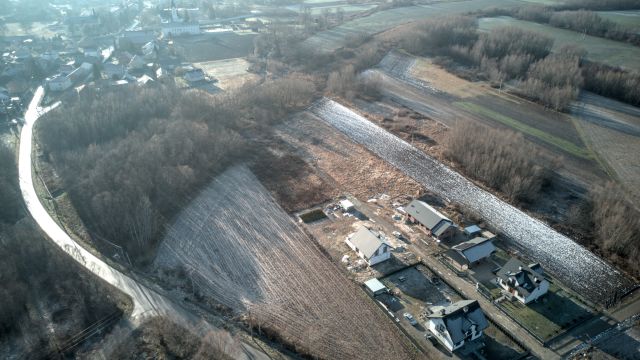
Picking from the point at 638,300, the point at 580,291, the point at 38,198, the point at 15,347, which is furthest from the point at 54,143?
the point at 638,300

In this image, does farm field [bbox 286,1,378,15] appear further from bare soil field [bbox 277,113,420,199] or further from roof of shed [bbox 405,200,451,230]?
roof of shed [bbox 405,200,451,230]

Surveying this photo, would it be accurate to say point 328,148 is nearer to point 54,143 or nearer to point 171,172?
point 171,172

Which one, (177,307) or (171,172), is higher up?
(171,172)

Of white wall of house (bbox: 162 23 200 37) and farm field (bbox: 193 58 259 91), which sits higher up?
white wall of house (bbox: 162 23 200 37)

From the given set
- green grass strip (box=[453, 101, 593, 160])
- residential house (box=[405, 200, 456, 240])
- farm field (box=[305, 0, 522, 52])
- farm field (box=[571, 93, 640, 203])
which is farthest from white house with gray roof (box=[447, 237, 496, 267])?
farm field (box=[305, 0, 522, 52])

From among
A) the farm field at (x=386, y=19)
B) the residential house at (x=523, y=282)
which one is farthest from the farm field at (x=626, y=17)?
the residential house at (x=523, y=282)

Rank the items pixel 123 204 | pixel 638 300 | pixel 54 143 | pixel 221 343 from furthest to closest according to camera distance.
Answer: pixel 54 143
pixel 123 204
pixel 638 300
pixel 221 343
